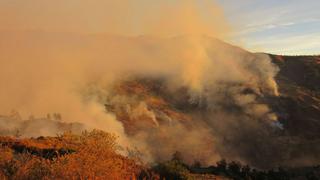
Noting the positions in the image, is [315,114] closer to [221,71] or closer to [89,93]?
[221,71]

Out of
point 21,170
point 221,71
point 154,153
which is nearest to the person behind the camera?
point 21,170

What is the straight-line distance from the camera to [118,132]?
56.9 metres

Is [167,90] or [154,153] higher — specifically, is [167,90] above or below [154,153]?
above

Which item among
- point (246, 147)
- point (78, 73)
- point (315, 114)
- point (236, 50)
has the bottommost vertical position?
point (246, 147)

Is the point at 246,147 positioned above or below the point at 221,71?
below

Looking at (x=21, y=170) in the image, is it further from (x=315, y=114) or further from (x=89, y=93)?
(x=315, y=114)

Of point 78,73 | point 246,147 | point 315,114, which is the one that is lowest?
point 246,147

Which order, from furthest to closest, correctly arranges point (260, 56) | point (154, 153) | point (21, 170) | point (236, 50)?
1. point (236, 50)
2. point (260, 56)
3. point (154, 153)
4. point (21, 170)

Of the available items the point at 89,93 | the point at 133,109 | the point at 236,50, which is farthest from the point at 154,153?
the point at 236,50

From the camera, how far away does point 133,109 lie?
6856 cm

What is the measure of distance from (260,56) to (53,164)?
94.9 meters

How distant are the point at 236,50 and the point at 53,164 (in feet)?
341

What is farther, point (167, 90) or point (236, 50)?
point (236, 50)

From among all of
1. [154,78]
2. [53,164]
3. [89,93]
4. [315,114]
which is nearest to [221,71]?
[154,78]
